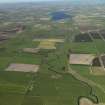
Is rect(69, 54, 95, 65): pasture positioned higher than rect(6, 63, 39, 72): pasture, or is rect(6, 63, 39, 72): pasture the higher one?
rect(6, 63, 39, 72): pasture

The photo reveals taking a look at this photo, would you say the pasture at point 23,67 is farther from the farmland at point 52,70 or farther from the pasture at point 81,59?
the pasture at point 81,59

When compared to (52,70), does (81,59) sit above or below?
below

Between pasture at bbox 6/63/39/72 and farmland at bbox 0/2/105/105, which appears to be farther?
pasture at bbox 6/63/39/72

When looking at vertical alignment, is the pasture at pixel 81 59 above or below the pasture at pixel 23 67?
below

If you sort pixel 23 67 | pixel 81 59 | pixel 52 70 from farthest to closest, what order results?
pixel 81 59, pixel 23 67, pixel 52 70

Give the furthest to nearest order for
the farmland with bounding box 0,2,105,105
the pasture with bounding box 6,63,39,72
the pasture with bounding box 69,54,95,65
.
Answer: the pasture with bounding box 69,54,95,65
the pasture with bounding box 6,63,39,72
the farmland with bounding box 0,2,105,105

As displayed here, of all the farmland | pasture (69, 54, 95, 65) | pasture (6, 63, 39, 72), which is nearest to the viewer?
the farmland

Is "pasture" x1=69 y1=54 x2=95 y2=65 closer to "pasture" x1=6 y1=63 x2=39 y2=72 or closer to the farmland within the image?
the farmland

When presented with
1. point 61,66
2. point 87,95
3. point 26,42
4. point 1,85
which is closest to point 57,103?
point 87,95

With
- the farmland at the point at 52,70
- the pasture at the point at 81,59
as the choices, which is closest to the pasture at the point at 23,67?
the farmland at the point at 52,70

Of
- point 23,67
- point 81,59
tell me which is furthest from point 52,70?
point 81,59

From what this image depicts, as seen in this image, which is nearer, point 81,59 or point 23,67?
point 23,67

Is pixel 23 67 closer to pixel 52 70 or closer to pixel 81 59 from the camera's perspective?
pixel 52 70

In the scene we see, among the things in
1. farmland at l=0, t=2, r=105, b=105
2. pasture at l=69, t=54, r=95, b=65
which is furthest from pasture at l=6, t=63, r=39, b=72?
pasture at l=69, t=54, r=95, b=65
